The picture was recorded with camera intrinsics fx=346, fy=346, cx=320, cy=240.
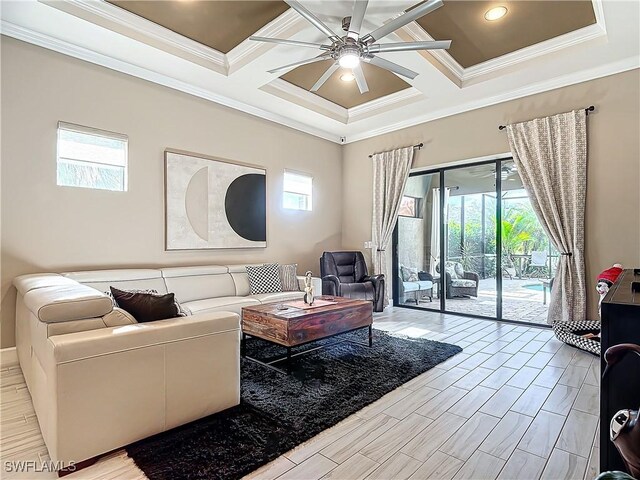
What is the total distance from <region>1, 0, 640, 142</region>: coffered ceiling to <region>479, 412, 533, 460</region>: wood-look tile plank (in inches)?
139

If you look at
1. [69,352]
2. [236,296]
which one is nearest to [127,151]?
[236,296]

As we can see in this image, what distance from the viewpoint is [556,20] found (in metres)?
3.54

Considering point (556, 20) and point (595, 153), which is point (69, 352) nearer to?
point (556, 20)

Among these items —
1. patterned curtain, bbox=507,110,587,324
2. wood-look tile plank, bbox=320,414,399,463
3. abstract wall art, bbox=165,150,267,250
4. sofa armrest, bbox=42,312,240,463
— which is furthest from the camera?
abstract wall art, bbox=165,150,267,250

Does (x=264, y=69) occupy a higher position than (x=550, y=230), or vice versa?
(x=264, y=69)

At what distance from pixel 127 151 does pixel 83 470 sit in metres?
3.41

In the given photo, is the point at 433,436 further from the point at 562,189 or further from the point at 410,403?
the point at 562,189

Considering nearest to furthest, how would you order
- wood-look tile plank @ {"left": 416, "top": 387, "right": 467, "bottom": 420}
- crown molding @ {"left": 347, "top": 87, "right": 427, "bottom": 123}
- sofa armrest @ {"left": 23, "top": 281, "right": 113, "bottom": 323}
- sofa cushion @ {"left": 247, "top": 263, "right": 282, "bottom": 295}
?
1. sofa armrest @ {"left": 23, "top": 281, "right": 113, "bottom": 323}
2. wood-look tile plank @ {"left": 416, "top": 387, "right": 467, "bottom": 420}
3. sofa cushion @ {"left": 247, "top": 263, "right": 282, "bottom": 295}
4. crown molding @ {"left": 347, "top": 87, "right": 427, "bottom": 123}

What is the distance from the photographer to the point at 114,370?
1881 millimetres

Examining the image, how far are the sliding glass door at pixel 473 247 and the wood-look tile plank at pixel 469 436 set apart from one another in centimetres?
319

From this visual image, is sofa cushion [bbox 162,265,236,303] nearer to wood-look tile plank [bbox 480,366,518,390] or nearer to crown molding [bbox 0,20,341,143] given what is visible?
crown molding [bbox 0,20,341,143]

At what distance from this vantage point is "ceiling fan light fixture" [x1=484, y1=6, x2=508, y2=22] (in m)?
3.34

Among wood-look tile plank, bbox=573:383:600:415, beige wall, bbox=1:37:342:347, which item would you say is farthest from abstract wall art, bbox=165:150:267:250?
wood-look tile plank, bbox=573:383:600:415

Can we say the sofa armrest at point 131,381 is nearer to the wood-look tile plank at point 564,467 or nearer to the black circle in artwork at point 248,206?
the wood-look tile plank at point 564,467
